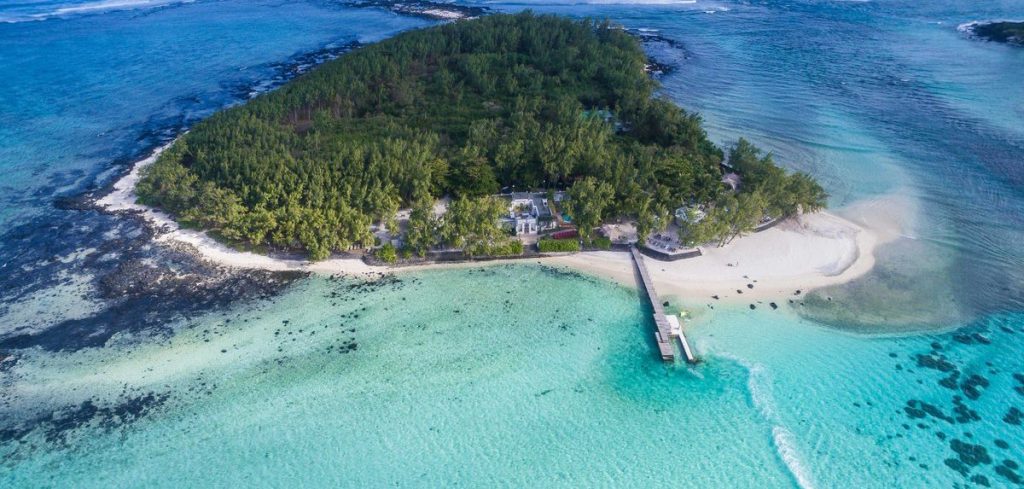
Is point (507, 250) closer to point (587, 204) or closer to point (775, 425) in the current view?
point (587, 204)

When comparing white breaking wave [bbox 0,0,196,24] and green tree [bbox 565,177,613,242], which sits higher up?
white breaking wave [bbox 0,0,196,24]

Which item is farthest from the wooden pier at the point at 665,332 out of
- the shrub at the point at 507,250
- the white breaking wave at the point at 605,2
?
the white breaking wave at the point at 605,2

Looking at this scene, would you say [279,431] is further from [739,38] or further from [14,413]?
[739,38]

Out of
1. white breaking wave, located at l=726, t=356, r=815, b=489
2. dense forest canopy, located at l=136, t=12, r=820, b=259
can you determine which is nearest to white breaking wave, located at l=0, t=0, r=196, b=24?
dense forest canopy, located at l=136, t=12, r=820, b=259

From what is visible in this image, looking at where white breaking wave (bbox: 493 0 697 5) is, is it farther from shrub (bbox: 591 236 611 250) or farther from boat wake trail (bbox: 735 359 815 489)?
boat wake trail (bbox: 735 359 815 489)

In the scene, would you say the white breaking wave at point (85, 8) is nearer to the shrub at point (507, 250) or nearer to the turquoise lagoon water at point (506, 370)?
the turquoise lagoon water at point (506, 370)

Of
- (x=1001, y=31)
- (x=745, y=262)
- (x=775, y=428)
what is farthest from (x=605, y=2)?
(x=775, y=428)
